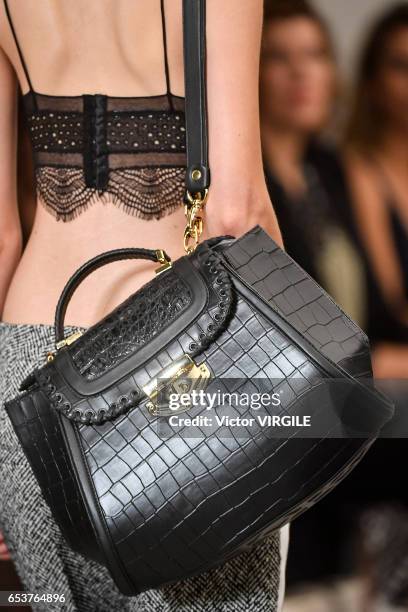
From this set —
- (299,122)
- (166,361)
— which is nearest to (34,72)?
(166,361)

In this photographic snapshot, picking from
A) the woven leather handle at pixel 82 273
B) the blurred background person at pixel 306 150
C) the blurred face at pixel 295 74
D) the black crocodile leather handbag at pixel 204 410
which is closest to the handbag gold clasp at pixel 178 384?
the black crocodile leather handbag at pixel 204 410

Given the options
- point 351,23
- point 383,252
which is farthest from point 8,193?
point 351,23

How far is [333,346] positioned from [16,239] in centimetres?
38

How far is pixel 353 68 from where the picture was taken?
1700 mm

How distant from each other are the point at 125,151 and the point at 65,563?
0.39m

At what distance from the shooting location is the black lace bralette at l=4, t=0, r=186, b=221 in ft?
2.53

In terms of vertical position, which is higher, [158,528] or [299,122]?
[299,122]

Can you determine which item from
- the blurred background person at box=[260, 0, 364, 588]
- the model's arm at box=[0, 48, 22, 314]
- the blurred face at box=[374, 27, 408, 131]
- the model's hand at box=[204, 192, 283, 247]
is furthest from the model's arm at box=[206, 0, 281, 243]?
the blurred face at box=[374, 27, 408, 131]

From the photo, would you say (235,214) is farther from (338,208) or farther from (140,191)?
(338,208)

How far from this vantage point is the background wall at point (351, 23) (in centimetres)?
168

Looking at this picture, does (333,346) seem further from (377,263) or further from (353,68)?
(353,68)

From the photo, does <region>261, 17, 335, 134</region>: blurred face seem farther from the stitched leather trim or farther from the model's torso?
the stitched leather trim

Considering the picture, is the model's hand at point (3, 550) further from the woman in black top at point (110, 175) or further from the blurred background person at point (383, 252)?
the blurred background person at point (383, 252)

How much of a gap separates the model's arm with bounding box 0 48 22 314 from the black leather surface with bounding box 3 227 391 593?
0.23 meters
